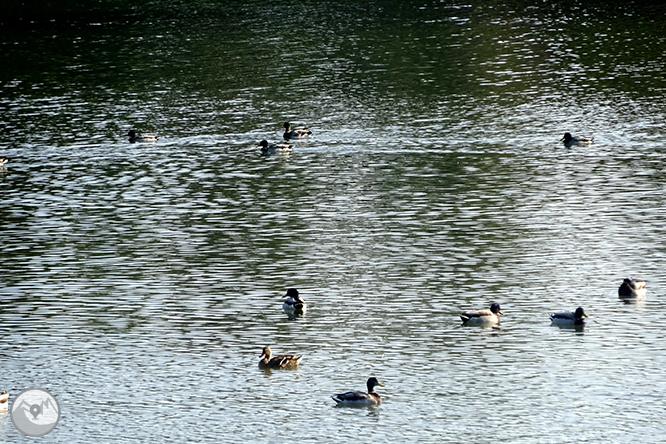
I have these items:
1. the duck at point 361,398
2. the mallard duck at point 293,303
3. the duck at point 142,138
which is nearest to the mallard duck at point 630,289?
the mallard duck at point 293,303

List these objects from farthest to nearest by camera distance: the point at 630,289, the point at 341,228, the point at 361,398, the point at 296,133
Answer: the point at 296,133
the point at 341,228
the point at 630,289
the point at 361,398

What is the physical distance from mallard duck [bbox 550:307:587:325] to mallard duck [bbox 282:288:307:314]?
682 cm

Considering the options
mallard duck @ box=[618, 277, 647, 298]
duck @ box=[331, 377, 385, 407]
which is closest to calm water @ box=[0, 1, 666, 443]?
duck @ box=[331, 377, 385, 407]

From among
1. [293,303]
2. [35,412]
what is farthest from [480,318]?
[35,412]

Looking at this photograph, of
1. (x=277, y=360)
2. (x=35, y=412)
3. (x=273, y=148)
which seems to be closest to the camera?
(x=35, y=412)

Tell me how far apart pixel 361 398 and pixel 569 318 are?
24.7ft

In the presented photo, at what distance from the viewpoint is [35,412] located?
89.4 ft

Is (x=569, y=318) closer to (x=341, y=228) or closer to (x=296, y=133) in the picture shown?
(x=341, y=228)

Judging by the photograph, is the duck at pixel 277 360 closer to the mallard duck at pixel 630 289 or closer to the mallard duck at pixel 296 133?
the mallard duck at pixel 630 289

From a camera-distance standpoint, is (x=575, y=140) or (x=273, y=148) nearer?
(x=575, y=140)

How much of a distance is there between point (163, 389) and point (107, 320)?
5.82m

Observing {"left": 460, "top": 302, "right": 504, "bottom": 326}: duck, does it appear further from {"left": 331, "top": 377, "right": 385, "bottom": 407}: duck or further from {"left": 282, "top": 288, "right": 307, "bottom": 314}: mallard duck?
{"left": 331, "top": 377, "right": 385, "bottom": 407}: duck

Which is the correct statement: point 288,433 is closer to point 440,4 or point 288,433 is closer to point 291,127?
point 291,127

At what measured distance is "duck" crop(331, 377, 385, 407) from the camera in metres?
26.7
